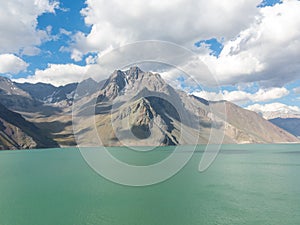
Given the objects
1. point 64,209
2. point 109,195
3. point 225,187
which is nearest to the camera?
point 64,209

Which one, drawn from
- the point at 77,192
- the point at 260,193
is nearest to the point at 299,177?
the point at 260,193

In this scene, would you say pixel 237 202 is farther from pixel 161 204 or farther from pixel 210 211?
pixel 161 204

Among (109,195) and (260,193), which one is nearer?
(109,195)

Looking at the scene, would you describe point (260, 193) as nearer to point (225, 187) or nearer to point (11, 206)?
point (225, 187)

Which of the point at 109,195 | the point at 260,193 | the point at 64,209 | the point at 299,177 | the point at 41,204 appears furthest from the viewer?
the point at 299,177

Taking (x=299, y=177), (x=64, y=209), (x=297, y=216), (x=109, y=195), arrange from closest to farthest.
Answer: (x=297, y=216), (x=64, y=209), (x=109, y=195), (x=299, y=177)

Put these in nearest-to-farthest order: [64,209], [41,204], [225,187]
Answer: [64,209] → [41,204] → [225,187]

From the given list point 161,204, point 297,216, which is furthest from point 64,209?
point 297,216

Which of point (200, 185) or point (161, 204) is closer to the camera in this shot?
point (161, 204)

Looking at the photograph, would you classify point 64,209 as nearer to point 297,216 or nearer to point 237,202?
point 237,202
